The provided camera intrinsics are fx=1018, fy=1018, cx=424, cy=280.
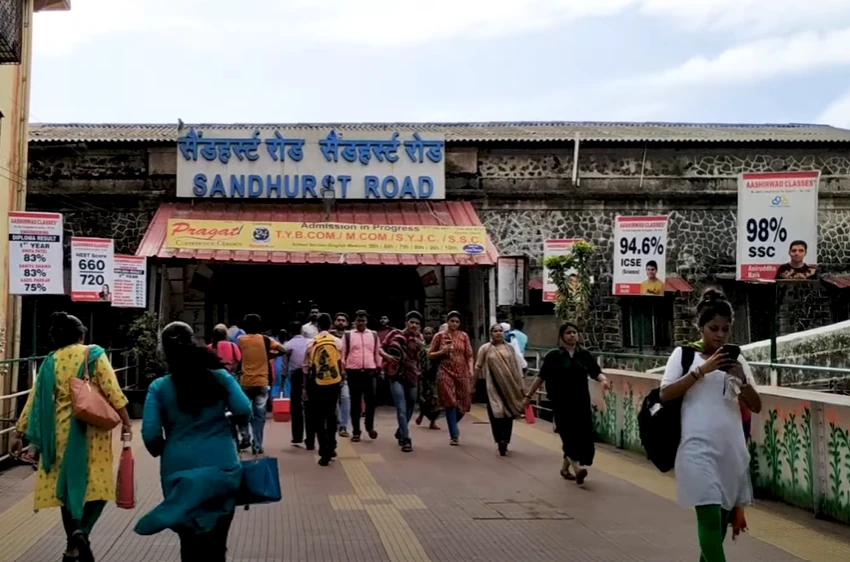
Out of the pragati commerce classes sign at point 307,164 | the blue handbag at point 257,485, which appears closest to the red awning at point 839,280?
the pragati commerce classes sign at point 307,164

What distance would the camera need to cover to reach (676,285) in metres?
21.8

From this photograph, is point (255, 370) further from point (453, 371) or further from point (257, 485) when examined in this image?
point (257, 485)

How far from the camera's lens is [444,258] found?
19.0 meters

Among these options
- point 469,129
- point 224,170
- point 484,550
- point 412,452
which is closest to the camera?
point 484,550

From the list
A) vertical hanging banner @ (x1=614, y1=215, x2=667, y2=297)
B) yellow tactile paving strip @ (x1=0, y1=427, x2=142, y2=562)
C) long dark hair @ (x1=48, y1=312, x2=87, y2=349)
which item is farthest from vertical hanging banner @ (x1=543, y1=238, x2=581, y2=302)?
long dark hair @ (x1=48, y1=312, x2=87, y2=349)

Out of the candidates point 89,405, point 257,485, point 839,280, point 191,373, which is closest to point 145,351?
point 89,405

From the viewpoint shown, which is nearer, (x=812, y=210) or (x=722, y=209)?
(x=812, y=210)

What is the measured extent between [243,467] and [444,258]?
14.0m

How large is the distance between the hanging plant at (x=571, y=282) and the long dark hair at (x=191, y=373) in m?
12.5

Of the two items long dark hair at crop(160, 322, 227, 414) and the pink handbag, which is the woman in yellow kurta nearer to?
the pink handbag

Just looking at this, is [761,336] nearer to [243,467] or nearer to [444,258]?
[444,258]

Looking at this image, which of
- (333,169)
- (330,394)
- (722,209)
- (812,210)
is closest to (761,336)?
(722,209)

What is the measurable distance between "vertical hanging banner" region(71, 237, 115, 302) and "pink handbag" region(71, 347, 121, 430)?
33.4ft

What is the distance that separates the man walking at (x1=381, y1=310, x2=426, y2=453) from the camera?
12844 mm
